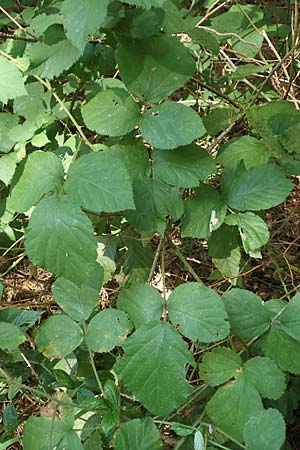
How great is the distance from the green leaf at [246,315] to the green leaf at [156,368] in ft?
0.46

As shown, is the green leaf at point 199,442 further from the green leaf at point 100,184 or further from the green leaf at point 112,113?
the green leaf at point 112,113

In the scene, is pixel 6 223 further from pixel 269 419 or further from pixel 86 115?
pixel 269 419

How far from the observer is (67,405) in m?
1.23

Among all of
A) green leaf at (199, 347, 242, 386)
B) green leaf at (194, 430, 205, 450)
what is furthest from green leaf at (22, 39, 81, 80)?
green leaf at (194, 430, 205, 450)

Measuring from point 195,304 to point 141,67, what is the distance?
1.77ft

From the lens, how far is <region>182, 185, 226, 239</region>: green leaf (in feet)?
4.50

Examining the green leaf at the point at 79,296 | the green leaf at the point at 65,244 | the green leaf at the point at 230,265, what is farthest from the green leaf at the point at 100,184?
the green leaf at the point at 230,265

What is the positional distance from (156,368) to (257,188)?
0.50m

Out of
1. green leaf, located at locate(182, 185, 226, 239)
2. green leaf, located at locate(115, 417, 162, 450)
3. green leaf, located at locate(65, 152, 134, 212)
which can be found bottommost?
green leaf, located at locate(115, 417, 162, 450)

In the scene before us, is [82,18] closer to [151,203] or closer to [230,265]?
[151,203]

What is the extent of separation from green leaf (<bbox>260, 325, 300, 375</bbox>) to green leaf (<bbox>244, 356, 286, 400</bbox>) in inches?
0.8

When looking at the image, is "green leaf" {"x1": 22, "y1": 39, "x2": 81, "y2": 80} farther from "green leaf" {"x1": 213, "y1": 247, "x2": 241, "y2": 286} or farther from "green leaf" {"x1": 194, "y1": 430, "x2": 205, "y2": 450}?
"green leaf" {"x1": 194, "y1": 430, "x2": 205, "y2": 450}

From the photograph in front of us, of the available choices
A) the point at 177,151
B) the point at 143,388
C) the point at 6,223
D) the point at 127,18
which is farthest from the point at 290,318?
the point at 6,223

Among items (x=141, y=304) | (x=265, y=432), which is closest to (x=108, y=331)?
(x=141, y=304)
